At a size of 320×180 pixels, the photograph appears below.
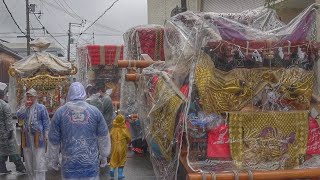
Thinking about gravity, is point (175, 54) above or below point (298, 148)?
above

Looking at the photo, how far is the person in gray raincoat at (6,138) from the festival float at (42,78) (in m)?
1.81

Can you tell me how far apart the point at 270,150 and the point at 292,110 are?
496mm

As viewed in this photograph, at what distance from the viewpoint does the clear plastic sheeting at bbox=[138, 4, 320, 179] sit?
495 centimetres

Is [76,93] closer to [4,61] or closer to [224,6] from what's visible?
[224,6]

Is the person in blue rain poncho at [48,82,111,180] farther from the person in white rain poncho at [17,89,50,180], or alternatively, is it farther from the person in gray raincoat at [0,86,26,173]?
the person in gray raincoat at [0,86,26,173]

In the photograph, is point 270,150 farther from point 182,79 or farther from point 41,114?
point 41,114

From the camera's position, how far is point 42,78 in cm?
1138

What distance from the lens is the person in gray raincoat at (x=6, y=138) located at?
9.07 m

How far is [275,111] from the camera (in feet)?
16.5

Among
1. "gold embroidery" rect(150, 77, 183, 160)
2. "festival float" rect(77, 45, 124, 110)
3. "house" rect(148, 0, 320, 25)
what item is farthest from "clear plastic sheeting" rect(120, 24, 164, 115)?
"festival float" rect(77, 45, 124, 110)

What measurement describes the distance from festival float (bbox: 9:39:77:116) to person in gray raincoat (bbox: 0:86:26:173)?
181 centimetres

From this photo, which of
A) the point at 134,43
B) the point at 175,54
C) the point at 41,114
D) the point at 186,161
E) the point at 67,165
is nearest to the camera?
the point at 186,161

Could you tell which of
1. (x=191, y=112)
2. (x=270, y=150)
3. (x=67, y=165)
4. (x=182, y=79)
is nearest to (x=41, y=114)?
(x=67, y=165)

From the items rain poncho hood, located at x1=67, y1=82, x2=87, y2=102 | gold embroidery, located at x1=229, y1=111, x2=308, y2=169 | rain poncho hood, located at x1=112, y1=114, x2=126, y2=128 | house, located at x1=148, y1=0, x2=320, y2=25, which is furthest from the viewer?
house, located at x1=148, y1=0, x2=320, y2=25
